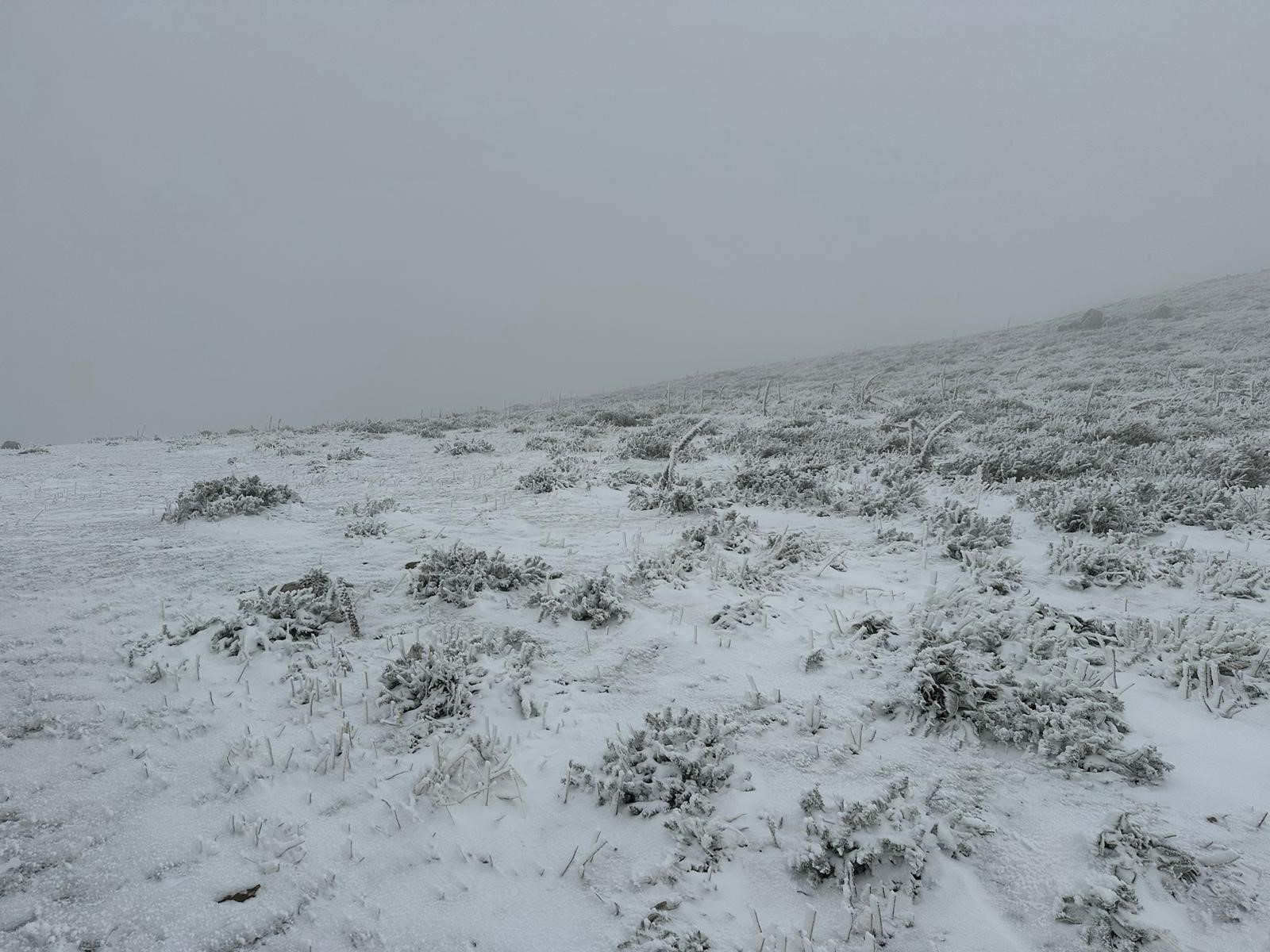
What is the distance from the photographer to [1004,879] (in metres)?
2.70

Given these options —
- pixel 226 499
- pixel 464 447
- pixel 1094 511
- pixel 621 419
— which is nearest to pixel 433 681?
pixel 226 499

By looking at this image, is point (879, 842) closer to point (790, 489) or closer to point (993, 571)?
point (993, 571)

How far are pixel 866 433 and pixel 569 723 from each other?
37.5 ft

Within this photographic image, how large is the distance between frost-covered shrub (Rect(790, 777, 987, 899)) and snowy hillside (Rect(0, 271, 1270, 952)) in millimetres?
18

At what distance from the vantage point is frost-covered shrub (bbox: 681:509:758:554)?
6883mm

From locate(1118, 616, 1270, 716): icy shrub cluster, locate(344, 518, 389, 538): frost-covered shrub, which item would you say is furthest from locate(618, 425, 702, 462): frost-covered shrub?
locate(1118, 616, 1270, 716): icy shrub cluster

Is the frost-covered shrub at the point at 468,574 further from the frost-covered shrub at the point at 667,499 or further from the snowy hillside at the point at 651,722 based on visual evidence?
the frost-covered shrub at the point at 667,499

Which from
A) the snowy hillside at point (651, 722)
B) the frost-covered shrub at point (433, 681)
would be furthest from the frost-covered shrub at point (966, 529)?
the frost-covered shrub at point (433, 681)

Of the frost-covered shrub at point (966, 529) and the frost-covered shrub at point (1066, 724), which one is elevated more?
the frost-covered shrub at point (966, 529)

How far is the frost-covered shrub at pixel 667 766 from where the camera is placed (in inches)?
128

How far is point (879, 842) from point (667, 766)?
1187mm

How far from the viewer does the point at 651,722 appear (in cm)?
373

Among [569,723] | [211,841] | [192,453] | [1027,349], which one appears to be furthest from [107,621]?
[1027,349]

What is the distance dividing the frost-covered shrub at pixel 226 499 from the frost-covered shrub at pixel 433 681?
17.2 ft
